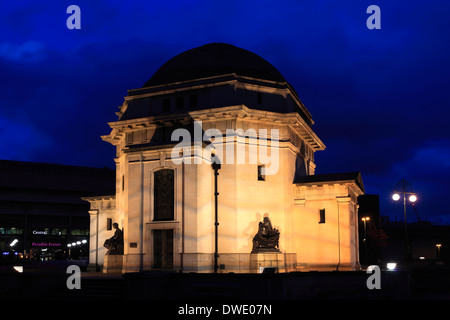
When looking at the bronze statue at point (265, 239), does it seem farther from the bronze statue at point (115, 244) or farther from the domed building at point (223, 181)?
the bronze statue at point (115, 244)

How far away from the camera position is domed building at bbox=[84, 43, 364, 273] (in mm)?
36438

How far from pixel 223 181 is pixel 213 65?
9.96m

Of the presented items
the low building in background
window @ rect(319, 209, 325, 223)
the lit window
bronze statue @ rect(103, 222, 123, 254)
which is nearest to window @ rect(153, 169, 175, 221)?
bronze statue @ rect(103, 222, 123, 254)

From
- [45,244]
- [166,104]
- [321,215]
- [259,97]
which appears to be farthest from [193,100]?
[45,244]

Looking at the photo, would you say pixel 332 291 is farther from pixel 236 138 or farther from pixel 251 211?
pixel 236 138

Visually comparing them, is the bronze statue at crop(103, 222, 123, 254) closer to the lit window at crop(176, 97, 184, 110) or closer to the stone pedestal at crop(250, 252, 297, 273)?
the stone pedestal at crop(250, 252, 297, 273)

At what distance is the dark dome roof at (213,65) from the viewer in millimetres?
41875

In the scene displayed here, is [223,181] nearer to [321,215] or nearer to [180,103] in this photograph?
[180,103]

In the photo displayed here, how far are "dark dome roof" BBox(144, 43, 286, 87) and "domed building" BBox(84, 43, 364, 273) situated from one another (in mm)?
127

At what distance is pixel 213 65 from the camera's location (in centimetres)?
4259

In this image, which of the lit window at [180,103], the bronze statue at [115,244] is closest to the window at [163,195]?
the bronze statue at [115,244]
